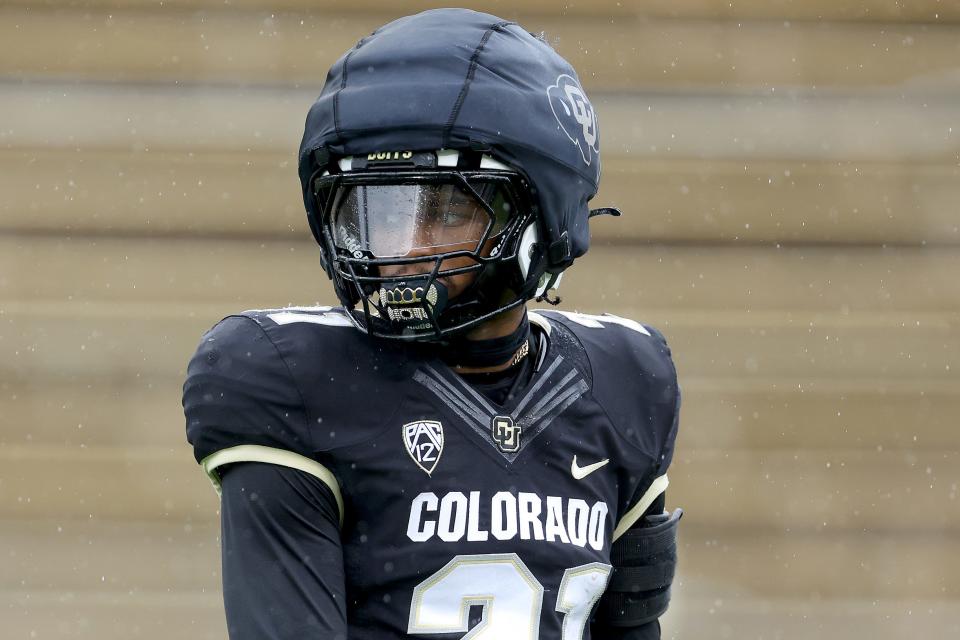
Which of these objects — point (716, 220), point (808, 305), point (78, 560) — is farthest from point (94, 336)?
point (808, 305)

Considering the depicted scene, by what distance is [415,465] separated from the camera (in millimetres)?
1346

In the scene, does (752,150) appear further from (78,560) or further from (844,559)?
(78,560)

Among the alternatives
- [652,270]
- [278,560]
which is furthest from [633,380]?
[652,270]

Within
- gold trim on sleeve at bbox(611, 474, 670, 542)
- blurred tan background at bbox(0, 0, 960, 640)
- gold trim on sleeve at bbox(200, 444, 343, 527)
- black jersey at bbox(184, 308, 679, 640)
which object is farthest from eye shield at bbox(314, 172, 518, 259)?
blurred tan background at bbox(0, 0, 960, 640)

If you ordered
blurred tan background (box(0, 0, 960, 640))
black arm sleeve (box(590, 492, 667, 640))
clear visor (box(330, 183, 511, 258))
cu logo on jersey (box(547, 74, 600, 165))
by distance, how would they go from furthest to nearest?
1. blurred tan background (box(0, 0, 960, 640))
2. black arm sleeve (box(590, 492, 667, 640))
3. cu logo on jersey (box(547, 74, 600, 165))
4. clear visor (box(330, 183, 511, 258))

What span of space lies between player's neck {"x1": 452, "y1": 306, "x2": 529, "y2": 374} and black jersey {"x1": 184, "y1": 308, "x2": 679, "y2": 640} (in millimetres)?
52

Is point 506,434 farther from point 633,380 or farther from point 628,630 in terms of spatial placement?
point 628,630

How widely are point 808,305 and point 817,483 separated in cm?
40

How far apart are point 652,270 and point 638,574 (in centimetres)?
142

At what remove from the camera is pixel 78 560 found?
284 cm

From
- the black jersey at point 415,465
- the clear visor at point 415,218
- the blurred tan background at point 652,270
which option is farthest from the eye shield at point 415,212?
the blurred tan background at point 652,270

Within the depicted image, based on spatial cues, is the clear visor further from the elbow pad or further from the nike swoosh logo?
the elbow pad

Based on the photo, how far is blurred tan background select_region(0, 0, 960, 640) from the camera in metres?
2.84

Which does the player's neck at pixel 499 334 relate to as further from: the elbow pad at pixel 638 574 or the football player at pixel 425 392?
the elbow pad at pixel 638 574
